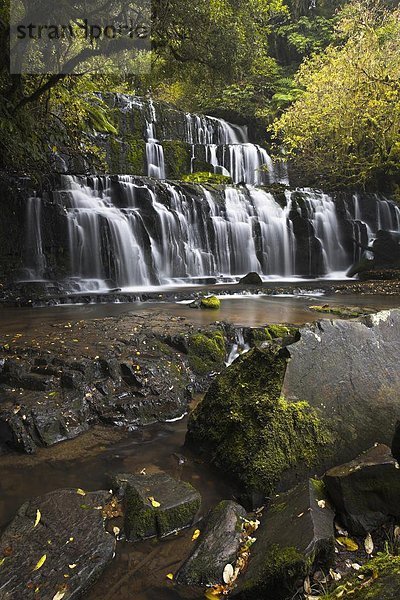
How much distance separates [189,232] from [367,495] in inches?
542

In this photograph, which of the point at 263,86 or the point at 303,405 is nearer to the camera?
the point at 303,405

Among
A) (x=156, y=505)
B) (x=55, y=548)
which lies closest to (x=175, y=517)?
(x=156, y=505)

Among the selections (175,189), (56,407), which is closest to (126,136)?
(175,189)

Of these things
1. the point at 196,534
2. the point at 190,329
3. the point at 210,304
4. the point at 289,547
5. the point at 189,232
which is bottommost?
the point at 196,534

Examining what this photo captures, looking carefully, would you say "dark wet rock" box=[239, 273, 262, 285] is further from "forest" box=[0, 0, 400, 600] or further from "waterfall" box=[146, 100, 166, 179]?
"waterfall" box=[146, 100, 166, 179]

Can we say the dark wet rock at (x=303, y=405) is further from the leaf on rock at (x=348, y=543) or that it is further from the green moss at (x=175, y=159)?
the green moss at (x=175, y=159)

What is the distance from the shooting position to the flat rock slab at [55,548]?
8.17ft

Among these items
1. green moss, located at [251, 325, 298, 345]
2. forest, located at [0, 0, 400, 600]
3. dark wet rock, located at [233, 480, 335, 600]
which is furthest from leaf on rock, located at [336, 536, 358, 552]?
green moss, located at [251, 325, 298, 345]

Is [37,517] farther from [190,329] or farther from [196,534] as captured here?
[190,329]

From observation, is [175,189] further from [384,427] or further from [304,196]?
[384,427]

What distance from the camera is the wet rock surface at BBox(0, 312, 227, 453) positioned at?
445 centimetres

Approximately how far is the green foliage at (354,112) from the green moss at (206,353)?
14.9 metres

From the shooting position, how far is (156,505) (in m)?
3.12

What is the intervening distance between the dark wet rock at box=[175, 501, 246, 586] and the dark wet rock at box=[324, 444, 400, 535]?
68 centimetres
